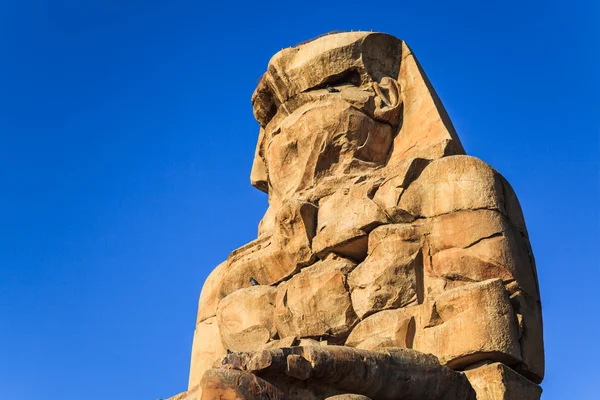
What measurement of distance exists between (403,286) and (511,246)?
3.68ft

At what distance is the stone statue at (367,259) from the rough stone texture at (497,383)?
0.5 inches

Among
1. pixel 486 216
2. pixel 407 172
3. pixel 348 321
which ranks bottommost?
pixel 348 321

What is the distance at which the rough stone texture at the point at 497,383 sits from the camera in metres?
9.34

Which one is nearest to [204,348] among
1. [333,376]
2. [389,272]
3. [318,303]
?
[318,303]

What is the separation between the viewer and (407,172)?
11031mm

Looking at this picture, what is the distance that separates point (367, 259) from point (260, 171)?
3.64m

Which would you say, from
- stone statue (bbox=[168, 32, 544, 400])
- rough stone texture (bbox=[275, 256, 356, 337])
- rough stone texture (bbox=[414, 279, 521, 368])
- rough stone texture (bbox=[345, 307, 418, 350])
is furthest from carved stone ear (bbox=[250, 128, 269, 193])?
rough stone texture (bbox=[414, 279, 521, 368])

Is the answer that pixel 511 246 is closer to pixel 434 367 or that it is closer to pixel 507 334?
pixel 507 334

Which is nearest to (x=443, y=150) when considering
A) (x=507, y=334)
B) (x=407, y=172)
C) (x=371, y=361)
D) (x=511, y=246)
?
(x=407, y=172)

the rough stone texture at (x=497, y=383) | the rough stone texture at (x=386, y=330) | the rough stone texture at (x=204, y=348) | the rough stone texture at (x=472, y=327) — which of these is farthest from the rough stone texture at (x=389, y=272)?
the rough stone texture at (x=204, y=348)

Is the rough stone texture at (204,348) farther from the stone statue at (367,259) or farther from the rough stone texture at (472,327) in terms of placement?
the rough stone texture at (472,327)

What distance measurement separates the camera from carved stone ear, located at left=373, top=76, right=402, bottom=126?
1238cm

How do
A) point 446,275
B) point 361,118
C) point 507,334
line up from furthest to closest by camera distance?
point 361,118
point 446,275
point 507,334

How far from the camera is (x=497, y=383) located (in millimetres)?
9359
